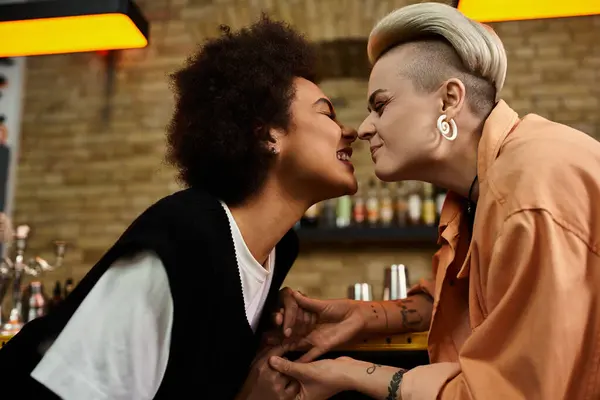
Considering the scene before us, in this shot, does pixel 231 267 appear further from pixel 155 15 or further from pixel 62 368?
pixel 155 15

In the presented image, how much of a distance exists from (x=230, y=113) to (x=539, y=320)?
81cm

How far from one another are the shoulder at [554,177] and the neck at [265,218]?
52 cm

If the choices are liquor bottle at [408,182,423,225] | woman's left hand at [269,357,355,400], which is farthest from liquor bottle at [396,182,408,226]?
woman's left hand at [269,357,355,400]

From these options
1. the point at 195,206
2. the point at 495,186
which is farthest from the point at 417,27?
the point at 195,206

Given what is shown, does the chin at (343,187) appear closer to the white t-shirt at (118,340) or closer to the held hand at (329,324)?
the held hand at (329,324)

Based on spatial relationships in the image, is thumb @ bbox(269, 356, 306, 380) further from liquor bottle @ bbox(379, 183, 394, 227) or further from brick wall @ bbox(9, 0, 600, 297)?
brick wall @ bbox(9, 0, 600, 297)

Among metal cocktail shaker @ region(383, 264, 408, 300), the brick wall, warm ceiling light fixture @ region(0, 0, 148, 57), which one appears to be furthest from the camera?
the brick wall

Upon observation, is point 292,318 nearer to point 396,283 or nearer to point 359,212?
point 396,283

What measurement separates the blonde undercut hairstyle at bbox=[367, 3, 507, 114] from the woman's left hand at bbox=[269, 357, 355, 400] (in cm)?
62

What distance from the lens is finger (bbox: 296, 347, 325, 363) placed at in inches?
Answer: 50.8

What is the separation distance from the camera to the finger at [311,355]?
1.29 m

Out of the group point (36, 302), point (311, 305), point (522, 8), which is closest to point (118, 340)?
point (311, 305)

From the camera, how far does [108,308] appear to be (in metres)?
1.08

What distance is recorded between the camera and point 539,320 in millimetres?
899
